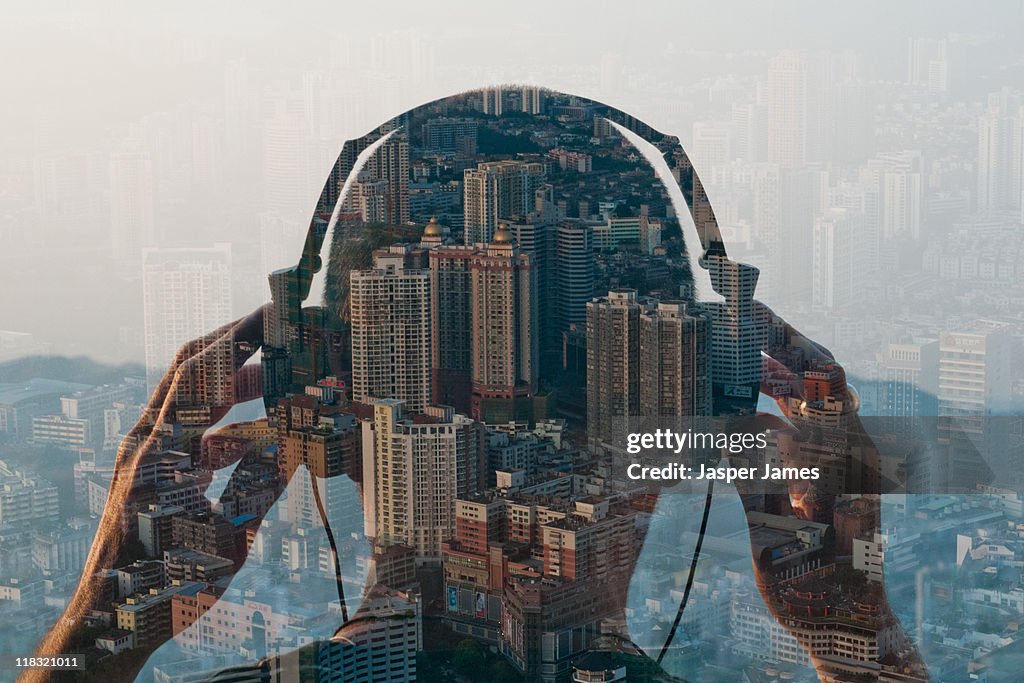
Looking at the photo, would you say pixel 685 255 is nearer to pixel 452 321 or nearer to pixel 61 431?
pixel 452 321

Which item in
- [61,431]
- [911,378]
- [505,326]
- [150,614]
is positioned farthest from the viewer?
[61,431]

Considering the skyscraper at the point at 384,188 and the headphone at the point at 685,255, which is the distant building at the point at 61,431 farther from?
the skyscraper at the point at 384,188

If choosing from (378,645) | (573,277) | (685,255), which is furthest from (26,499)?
(685,255)

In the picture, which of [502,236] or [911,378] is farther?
[911,378]

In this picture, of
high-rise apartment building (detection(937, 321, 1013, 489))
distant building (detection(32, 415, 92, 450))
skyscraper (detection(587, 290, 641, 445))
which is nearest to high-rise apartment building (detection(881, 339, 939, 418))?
high-rise apartment building (detection(937, 321, 1013, 489))

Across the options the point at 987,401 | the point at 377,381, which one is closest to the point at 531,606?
the point at 377,381

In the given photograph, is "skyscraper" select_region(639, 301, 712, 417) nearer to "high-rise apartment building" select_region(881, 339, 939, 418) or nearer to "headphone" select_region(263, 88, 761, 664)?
"headphone" select_region(263, 88, 761, 664)

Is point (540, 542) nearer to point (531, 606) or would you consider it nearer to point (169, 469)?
point (531, 606)
